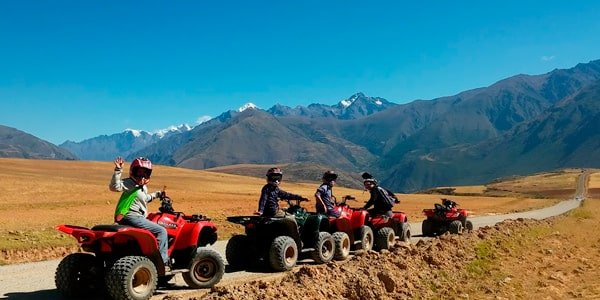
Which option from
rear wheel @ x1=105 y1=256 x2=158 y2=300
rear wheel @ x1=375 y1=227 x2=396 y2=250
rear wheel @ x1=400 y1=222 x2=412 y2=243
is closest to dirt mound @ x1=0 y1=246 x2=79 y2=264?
rear wheel @ x1=105 y1=256 x2=158 y2=300

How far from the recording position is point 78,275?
9.12 meters

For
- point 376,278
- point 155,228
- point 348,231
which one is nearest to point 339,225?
point 348,231

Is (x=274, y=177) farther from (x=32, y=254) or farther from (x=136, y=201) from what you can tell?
(x=32, y=254)

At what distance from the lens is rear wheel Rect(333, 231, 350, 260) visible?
45.8 ft

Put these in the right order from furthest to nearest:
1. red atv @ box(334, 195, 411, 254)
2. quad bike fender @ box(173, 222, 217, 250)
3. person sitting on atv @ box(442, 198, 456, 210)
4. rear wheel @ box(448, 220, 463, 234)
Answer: person sitting on atv @ box(442, 198, 456, 210), rear wheel @ box(448, 220, 463, 234), red atv @ box(334, 195, 411, 254), quad bike fender @ box(173, 222, 217, 250)

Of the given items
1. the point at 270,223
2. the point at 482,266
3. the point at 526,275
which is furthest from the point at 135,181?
the point at 526,275

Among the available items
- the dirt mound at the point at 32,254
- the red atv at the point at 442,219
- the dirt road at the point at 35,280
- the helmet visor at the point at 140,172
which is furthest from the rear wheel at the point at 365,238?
the dirt mound at the point at 32,254

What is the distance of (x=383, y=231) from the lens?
16156mm

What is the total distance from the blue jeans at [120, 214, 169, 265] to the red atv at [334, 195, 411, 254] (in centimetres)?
634

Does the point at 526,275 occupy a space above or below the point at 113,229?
below

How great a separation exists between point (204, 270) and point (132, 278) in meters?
2.03

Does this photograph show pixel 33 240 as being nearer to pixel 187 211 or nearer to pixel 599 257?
A: pixel 187 211

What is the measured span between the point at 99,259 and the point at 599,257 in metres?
17.9

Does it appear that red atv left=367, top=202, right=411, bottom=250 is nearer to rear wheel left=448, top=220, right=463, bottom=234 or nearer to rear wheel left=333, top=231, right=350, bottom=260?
rear wheel left=333, top=231, right=350, bottom=260
